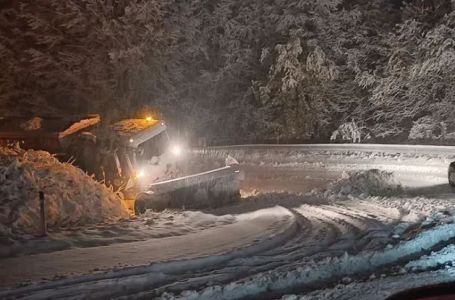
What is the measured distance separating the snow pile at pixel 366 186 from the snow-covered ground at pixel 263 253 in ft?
2.48

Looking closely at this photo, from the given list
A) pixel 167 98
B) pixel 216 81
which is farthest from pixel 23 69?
pixel 216 81

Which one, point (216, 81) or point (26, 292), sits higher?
point (216, 81)

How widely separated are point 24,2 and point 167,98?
30.1ft

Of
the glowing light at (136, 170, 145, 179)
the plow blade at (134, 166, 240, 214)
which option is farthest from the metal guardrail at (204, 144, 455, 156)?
the glowing light at (136, 170, 145, 179)

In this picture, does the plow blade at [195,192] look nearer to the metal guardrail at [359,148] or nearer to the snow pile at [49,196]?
the snow pile at [49,196]

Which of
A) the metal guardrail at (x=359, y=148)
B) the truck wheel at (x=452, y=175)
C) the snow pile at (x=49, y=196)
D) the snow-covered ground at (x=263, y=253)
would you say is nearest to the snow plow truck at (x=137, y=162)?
the snow-covered ground at (x=263, y=253)

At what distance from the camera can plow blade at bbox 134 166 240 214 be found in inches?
513

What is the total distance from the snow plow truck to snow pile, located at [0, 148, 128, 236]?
95 centimetres

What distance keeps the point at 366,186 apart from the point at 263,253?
813cm

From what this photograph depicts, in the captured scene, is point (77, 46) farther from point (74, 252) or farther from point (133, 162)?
point (74, 252)

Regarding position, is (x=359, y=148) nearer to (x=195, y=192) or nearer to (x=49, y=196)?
(x=195, y=192)

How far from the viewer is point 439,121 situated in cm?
2839

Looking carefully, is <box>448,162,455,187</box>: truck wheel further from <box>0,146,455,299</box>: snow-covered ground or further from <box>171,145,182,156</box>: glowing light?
<box>171,145,182,156</box>: glowing light

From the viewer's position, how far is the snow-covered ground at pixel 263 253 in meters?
7.10
